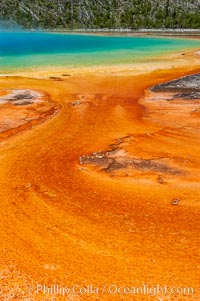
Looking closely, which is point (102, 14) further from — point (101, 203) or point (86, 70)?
point (101, 203)

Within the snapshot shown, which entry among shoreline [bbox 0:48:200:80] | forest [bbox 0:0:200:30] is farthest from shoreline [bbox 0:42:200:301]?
forest [bbox 0:0:200:30]

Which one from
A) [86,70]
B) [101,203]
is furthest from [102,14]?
[101,203]

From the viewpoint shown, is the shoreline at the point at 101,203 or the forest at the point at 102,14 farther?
the forest at the point at 102,14

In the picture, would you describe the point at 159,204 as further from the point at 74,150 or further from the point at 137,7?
the point at 137,7

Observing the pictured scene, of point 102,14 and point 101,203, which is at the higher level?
point 102,14

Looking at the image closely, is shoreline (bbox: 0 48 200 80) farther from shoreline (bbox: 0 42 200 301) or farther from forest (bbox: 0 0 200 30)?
forest (bbox: 0 0 200 30)

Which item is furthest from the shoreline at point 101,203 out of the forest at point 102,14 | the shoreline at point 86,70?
the forest at point 102,14

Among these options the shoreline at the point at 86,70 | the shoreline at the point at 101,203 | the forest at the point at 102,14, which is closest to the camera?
the shoreline at the point at 101,203

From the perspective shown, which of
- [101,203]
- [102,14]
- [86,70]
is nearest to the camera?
Result: [101,203]

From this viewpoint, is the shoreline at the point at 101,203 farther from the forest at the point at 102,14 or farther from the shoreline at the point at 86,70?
the forest at the point at 102,14

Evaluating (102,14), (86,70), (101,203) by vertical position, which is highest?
(102,14)

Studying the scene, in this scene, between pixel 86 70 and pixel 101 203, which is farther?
pixel 86 70
